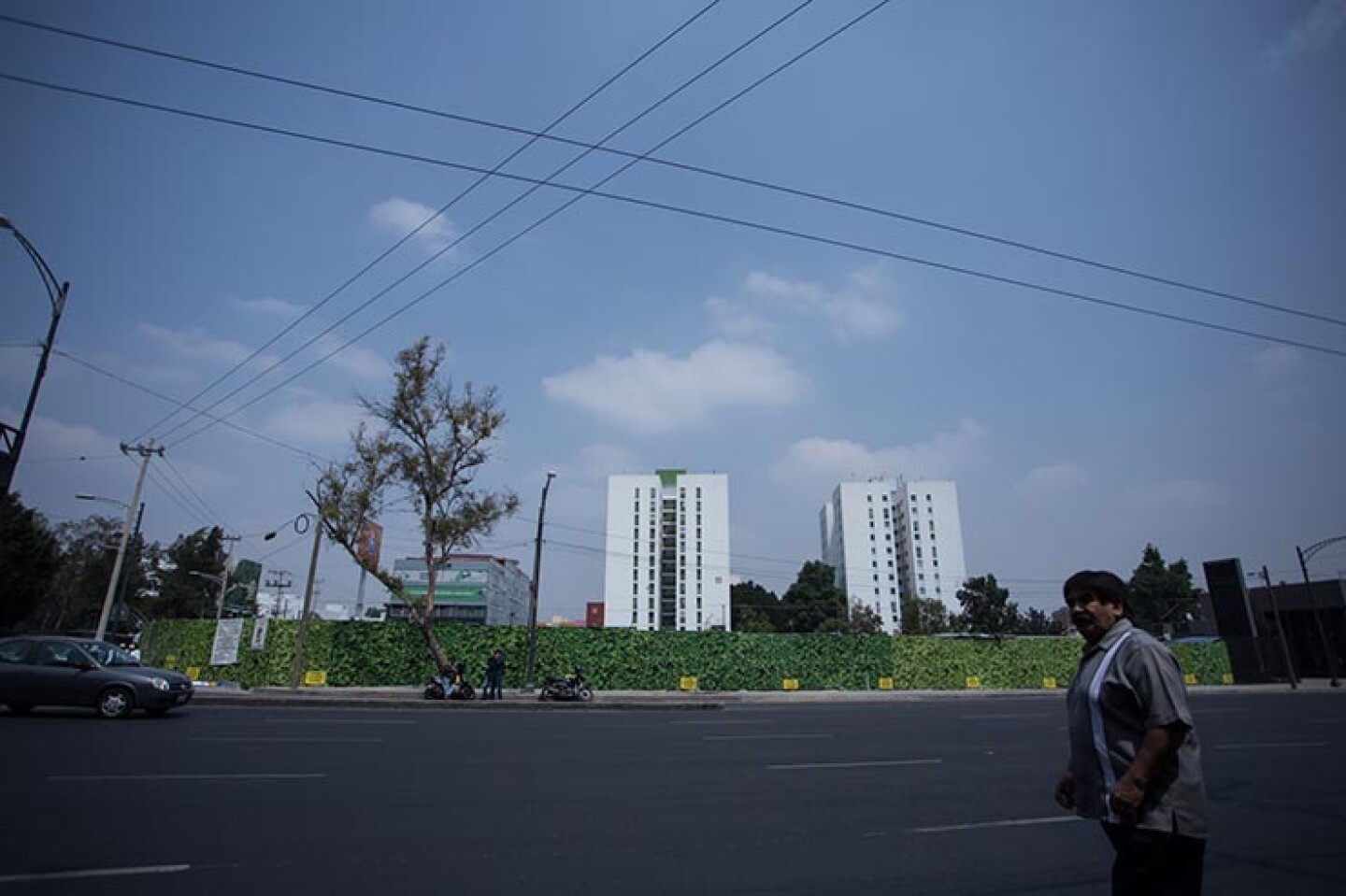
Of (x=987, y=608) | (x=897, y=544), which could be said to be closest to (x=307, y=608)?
(x=987, y=608)

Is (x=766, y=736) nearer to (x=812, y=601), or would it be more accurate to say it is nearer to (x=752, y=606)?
(x=812, y=601)

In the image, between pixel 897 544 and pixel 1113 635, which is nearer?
pixel 1113 635

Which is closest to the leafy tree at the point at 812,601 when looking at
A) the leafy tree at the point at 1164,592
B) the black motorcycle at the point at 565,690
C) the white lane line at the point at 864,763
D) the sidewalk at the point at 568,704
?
the leafy tree at the point at 1164,592

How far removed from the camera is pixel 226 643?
26.7 meters

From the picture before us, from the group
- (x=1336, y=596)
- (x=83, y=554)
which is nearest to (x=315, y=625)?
(x=83, y=554)

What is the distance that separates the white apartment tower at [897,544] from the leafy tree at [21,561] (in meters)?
101

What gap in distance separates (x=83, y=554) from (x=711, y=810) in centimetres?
7511

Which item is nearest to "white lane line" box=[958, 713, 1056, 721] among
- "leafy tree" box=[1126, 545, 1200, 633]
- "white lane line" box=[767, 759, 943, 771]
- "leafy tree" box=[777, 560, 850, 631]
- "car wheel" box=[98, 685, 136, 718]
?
"white lane line" box=[767, 759, 943, 771]

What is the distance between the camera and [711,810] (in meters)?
6.50

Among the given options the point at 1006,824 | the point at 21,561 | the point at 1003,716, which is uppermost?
the point at 21,561

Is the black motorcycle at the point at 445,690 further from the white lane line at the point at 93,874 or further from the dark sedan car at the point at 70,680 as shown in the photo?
the white lane line at the point at 93,874

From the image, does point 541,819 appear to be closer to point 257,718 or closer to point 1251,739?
point 257,718

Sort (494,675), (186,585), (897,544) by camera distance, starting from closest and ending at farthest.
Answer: (494,675)
(186,585)
(897,544)

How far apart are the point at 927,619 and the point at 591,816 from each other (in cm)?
8385
